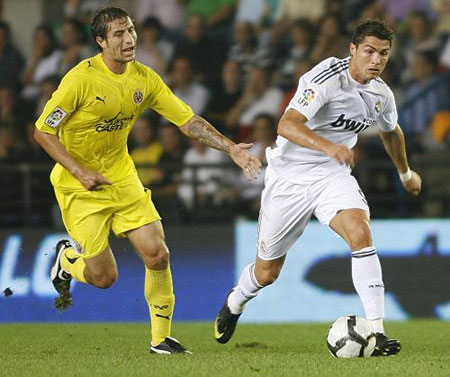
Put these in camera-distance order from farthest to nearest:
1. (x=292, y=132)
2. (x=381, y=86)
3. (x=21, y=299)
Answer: (x=21, y=299) → (x=381, y=86) → (x=292, y=132)

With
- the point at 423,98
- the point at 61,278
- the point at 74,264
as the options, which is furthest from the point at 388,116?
the point at 423,98

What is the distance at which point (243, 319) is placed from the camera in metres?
10.8

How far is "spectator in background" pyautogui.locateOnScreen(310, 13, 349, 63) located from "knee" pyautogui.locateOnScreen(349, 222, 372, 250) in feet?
18.9

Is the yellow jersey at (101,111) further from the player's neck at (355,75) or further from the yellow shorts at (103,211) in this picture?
the player's neck at (355,75)

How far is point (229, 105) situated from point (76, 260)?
187 inches

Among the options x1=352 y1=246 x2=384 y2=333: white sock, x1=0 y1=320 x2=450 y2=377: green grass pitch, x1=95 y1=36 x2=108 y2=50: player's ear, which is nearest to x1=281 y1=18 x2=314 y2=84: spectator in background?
x1=0 y1=320 x2=450 y2=377: green grass pitch

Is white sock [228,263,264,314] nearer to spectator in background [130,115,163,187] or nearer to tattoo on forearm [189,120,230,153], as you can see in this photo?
tattoo on forearm [189,120,230,153]

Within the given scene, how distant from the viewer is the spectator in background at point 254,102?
1231 cm

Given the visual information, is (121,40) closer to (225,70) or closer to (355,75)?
(355,75)

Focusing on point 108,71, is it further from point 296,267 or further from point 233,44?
point 233,44

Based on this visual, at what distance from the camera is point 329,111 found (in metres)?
7.49

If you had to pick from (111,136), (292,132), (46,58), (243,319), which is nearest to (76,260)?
(111,136)

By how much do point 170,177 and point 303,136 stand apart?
466cm

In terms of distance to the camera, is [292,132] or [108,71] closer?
[292,132]
